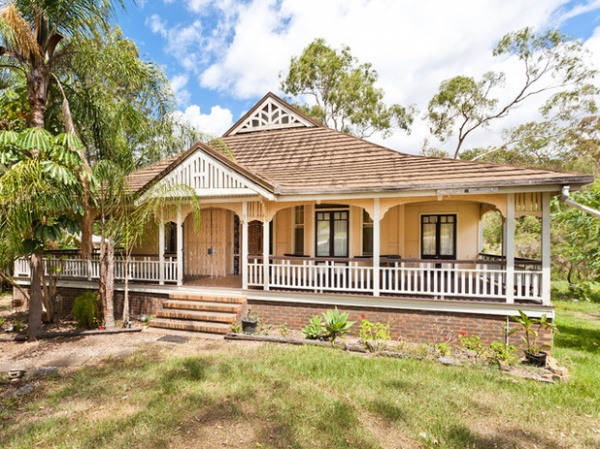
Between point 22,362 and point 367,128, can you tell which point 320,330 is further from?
point 367,128

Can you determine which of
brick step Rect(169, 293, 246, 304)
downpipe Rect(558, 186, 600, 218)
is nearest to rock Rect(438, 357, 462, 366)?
downpipe Rect(558, 186, 600, 218)

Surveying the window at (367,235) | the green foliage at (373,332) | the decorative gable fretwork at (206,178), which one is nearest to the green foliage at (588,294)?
the window at (367,235)

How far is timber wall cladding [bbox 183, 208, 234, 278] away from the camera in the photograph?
11.7 m

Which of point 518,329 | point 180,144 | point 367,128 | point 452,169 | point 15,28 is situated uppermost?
point 367,128

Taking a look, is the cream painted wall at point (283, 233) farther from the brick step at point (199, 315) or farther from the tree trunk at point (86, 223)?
the tree trunk at point (86, 223)

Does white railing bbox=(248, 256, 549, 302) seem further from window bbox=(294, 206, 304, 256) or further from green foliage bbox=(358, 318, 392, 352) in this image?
green foliage bbox=(358, 318, 392, 352)

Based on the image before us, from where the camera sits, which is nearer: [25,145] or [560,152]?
[25,145]

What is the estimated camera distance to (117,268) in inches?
406

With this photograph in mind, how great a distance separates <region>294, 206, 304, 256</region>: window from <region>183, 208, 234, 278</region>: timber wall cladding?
252cm

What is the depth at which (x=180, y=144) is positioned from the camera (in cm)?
1036

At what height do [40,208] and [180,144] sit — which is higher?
[180,144]

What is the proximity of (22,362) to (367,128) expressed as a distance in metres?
26.3

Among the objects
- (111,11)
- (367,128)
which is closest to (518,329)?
(111,11)

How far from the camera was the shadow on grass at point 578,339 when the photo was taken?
28.2 feet
